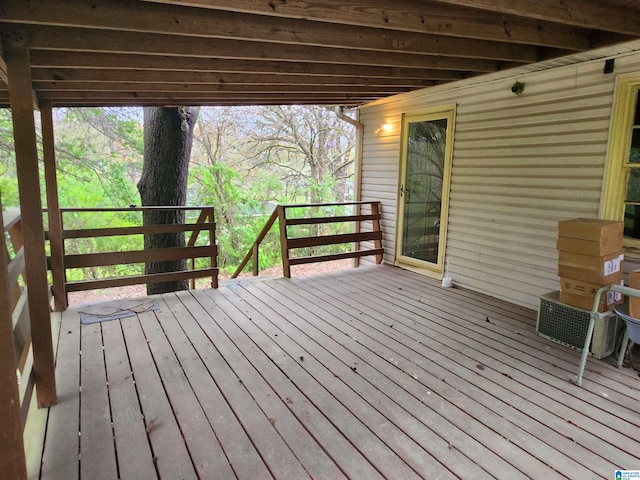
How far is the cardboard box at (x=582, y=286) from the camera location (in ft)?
9.18

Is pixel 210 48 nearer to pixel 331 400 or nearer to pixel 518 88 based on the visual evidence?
pixel 331 400

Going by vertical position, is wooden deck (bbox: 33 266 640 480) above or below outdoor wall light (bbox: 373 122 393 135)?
below

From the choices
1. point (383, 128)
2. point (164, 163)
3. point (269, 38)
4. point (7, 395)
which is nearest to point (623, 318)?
point (269, 38)

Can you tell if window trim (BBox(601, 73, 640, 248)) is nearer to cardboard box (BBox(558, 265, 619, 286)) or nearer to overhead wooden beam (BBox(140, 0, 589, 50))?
overhead wooden beam (BBox(140, 0, 589, 50))

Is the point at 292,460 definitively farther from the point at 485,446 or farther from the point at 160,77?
the point at 160,77

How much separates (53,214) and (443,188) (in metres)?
4.21

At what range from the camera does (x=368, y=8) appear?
2.28 meters

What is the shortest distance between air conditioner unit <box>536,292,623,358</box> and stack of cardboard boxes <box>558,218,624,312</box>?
9 cm

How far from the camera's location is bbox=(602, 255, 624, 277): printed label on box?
2746 millimetres

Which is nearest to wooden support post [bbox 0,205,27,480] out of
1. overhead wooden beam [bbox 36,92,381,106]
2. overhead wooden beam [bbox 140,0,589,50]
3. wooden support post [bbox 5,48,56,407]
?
wooden support post [bbox 5,48,56,407]

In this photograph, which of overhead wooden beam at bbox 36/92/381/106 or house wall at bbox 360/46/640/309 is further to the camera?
overhead wooden beam at bbox 36/92/381/106

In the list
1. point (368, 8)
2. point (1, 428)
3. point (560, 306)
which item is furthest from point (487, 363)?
point (1, 428)

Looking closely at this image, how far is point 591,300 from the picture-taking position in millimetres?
2822

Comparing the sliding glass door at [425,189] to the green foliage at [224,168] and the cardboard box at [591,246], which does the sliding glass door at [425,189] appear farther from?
the green foliage at [224,168]
